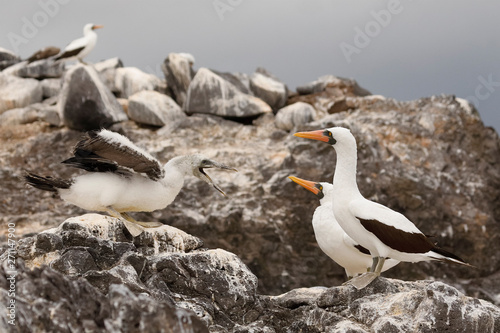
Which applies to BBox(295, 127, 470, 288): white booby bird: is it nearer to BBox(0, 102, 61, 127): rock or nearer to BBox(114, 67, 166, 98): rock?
BBox(0, 102, 61, 127): rock

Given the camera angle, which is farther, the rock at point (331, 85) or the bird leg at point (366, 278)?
the rock at point (331, 85)

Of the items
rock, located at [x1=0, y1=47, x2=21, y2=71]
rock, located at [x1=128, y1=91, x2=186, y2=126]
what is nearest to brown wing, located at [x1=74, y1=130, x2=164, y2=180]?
rock, located at [x1=128, y1=91, x2=186, y2=126]

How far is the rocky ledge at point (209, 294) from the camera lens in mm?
3412

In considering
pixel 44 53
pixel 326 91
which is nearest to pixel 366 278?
pixel 326 91

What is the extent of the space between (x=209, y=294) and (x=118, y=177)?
1.98 m

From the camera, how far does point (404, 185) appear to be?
40.3 ft

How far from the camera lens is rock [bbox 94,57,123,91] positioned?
1742cm

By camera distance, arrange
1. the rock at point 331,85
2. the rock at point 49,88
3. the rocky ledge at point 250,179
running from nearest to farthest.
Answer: the rocky ledge at point 250,179 → the rock at point 49,88 → the rock at point 331,85

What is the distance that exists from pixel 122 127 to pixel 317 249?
582cm

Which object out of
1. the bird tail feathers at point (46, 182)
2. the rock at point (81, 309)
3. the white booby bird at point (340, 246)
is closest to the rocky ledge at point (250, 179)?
the bird tail feathers at point (46, 182)

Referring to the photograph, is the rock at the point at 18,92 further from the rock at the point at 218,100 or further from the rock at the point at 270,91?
the rock at the point at 270,91

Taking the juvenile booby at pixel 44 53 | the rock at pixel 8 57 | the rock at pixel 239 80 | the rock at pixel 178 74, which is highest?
the rock at pixel 239 80

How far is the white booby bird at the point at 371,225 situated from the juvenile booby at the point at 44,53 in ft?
47.9

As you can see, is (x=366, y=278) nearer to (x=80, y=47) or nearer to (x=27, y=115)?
(x=27, y=115)
